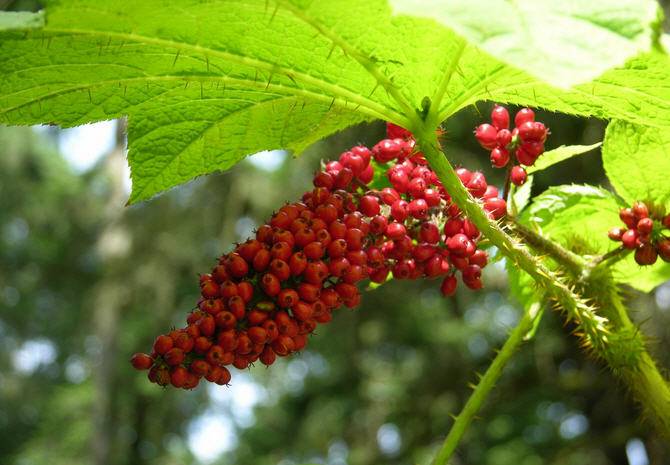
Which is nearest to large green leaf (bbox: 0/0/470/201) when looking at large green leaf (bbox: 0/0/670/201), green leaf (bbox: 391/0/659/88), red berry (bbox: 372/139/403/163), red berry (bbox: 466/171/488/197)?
large green leaf (bbox: 0/0/670/201)

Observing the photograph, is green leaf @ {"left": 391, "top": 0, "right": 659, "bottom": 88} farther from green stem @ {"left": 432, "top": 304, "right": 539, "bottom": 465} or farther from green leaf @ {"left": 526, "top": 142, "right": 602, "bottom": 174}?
green stem @ {"left": 432, "top": 304, "right": 539, "bottom": 465}

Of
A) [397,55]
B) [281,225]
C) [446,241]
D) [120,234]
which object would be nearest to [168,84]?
[281,225]

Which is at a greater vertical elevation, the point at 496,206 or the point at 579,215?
the point at 496,206

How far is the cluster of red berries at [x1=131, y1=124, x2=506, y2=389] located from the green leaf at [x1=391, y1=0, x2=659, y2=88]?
2.01ft

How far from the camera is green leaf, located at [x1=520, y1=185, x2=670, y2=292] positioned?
65.1 inches

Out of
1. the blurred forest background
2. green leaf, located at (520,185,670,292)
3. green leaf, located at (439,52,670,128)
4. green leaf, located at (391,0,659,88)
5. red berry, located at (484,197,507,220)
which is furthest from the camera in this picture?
the blurred forest background

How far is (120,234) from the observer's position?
15484 mm

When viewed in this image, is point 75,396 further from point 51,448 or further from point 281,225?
point 281,225

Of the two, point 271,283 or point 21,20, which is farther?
point 271,283

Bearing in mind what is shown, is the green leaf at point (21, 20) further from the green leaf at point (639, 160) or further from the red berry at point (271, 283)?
the green leaf at point (639, 160)

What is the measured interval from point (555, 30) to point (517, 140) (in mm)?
785

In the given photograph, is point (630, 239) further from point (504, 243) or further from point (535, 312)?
point (504, 243)

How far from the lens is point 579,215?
1.66 metres

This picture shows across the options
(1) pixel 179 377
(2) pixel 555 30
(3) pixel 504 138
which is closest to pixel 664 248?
(3) pixel 504 138
